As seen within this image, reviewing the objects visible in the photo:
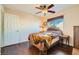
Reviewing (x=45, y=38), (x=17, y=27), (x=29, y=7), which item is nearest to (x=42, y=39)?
(x=45, y=38)

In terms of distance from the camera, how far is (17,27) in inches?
73.4

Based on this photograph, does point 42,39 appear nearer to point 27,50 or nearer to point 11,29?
point 27,50

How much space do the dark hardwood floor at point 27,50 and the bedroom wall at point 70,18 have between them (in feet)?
0.55

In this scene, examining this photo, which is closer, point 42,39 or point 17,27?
point 42,39

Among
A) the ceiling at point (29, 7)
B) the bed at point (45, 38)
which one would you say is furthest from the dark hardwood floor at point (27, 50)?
the ceiling at point (29, 7)

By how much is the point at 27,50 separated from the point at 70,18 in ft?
3.26

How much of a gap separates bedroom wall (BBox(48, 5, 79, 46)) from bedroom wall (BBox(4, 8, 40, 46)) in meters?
0.38

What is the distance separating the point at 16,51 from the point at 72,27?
1.12 m

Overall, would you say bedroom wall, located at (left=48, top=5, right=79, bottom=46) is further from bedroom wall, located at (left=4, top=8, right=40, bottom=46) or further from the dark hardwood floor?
bedroom wall, located at (left=4, top=8, right=40, bottom=46)

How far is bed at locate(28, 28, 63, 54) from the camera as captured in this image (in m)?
1.77

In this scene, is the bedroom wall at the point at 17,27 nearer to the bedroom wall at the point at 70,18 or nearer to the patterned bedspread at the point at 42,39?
the patterned bedspread at the point at 42,39

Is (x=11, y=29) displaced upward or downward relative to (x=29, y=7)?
downward

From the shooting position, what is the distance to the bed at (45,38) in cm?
177
